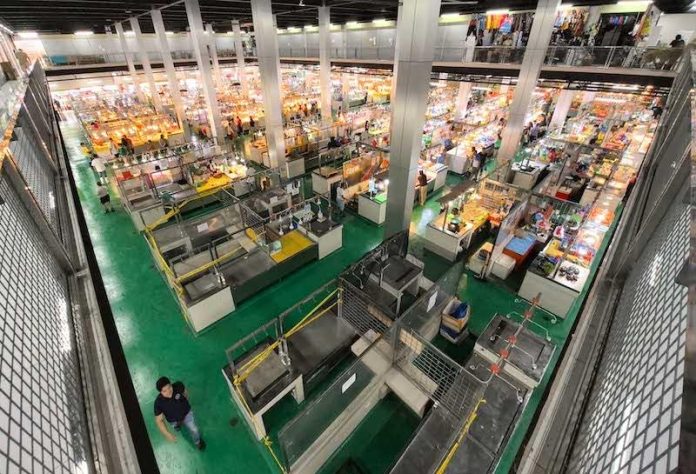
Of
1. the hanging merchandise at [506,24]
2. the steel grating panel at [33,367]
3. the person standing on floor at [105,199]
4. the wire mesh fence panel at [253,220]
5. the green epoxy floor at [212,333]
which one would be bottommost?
the green epoxy floor at [212,333]

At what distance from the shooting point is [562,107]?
1880 cm

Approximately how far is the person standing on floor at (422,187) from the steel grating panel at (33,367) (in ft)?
35.9

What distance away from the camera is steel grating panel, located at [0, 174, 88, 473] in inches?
63.7

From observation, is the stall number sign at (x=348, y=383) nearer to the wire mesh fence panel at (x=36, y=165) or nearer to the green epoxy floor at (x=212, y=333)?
the green epoxy floor at (x=212, y=333)

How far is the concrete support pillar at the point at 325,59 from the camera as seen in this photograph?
1781 cm

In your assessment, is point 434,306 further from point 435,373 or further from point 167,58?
point 167,58

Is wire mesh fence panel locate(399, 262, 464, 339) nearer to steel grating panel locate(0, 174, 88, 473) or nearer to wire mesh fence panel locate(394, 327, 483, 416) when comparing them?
wire mesh fence panel locate(394, 327, 483, 416)

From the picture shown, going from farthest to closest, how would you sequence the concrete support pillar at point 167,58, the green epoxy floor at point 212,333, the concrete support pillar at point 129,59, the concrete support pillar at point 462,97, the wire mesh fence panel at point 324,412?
the concrete support pillar at point 129,59 → the concrete support pillar at point 462,97 → the concrete support pillar at point 167,58 → the green epoxy floor at point 212,333 → the wire mesh fence panel at point 324,412

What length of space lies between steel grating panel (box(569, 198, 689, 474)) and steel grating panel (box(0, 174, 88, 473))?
2857 millimetres

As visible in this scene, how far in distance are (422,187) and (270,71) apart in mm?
7722

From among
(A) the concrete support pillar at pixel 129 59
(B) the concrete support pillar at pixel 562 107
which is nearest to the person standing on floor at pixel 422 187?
(B) the concrete support pillar at pixel 562 107

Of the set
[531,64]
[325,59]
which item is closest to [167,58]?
[325,59]

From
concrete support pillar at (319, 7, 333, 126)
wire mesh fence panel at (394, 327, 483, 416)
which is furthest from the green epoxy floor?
concrete support pillar at (319, 7, 333, 126)

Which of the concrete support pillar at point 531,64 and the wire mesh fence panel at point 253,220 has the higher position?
the concrete support pillar at point 531,64
